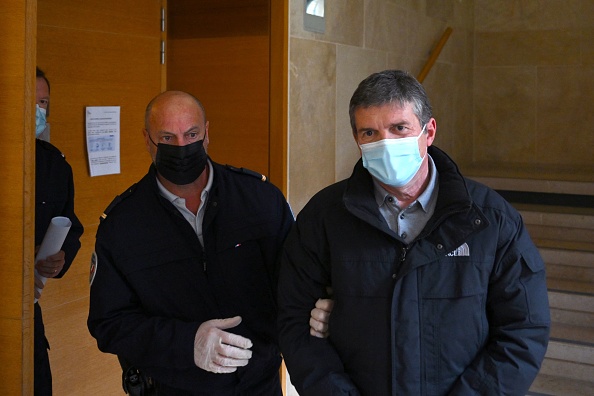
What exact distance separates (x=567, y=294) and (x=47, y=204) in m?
3.00

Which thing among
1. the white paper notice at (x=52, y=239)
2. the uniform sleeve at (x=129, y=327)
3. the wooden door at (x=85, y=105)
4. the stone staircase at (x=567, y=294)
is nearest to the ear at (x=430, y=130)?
the uniform sleeve at (x=129, y=327)

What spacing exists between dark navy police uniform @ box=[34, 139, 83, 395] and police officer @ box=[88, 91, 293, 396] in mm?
517

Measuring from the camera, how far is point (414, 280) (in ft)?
6.49

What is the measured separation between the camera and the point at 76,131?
3.49m

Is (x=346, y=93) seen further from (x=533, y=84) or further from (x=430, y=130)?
(x=533, y=84)

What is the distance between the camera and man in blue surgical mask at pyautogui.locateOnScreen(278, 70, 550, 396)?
6.47 ft

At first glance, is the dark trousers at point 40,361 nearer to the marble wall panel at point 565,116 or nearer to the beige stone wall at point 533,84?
the beige stone wall at point 533,84

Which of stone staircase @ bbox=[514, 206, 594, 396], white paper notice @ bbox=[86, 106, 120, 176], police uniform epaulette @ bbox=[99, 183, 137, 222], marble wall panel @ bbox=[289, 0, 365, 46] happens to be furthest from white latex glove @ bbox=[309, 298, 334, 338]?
stone staircase @ bbox=[514, 206, 594, 396]

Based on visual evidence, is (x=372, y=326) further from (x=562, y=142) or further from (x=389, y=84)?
(x=562, y=142)

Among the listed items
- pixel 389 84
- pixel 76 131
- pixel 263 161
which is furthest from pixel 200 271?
pixel 263 161

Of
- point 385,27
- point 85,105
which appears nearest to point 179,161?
point 85,105

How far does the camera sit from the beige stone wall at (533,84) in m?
6.93

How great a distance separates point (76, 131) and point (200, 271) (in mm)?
1328

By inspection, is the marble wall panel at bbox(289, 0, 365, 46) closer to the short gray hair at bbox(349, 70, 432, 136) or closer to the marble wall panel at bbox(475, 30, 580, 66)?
the short gray hair at bbox(349, 70, 432, 136)
